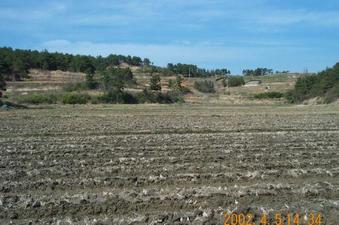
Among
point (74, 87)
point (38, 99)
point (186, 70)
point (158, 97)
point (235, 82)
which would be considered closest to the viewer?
point (38, 99)

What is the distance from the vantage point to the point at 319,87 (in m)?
90.1

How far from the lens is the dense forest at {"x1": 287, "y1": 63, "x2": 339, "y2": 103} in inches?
3155

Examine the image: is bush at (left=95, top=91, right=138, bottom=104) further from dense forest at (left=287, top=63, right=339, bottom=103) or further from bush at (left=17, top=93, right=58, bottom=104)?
dense forest at (left=287, top=63, right=339, bottom=103)

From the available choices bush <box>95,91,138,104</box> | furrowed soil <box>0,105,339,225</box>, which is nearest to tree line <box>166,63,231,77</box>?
bush <box>95,91,138,104</box>

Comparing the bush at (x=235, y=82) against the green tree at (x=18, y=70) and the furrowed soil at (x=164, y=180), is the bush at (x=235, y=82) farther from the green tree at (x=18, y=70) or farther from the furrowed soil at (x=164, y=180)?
the furrowed soil at (x=164, y=180)

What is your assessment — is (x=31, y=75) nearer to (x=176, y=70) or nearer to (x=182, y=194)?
(x=176, y=70)

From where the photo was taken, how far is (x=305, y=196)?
30.9 ft

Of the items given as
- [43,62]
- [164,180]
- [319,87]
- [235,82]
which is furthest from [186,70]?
[164,180]

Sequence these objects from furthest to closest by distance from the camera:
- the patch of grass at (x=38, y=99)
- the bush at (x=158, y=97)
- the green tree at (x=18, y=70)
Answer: the green tree at (x=18, y=70), the bush at (x=158, y=97), the patch of grass at (x=38, y=99)

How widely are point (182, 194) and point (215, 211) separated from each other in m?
1.34

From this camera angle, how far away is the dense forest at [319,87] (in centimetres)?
8012

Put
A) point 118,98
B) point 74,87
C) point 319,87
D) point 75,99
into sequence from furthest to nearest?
point 319,87, point 74,87, point 118,98, point 75,99

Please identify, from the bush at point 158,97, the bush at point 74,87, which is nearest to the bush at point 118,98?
the bush at point 158,97
